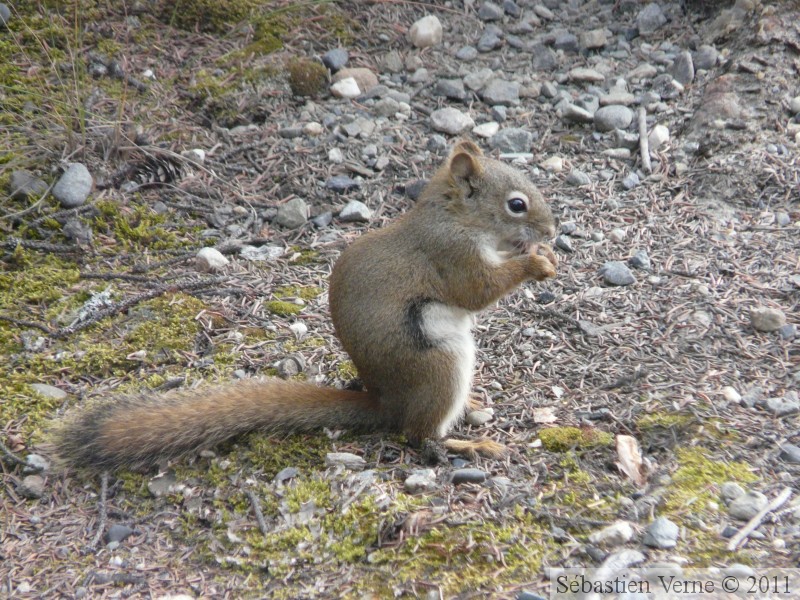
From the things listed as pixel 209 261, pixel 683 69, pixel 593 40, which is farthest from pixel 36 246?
pixel 683 69

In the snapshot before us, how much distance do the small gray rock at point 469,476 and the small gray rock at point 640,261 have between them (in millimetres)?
1512

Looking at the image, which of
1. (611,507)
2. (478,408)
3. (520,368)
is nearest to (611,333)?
(520,368)

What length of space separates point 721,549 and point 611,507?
34 centimetres

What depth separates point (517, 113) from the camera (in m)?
4.97

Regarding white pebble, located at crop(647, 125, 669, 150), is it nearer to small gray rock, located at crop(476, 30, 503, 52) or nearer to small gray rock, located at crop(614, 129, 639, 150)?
small gray rock, located at crop(614, 129, 639, 150)

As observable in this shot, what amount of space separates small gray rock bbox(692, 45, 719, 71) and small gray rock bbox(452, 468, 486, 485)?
3353 mm

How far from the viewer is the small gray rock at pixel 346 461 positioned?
288 centimetres

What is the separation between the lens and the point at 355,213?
4.27 m

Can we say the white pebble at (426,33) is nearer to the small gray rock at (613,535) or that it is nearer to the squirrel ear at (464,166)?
the squirrel ear at (464,166)

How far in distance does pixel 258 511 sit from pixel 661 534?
1.22 meters

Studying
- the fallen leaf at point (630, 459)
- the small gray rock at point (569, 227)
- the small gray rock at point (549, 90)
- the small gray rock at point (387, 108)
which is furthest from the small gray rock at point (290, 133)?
the fallen leaf at point (630, 459)

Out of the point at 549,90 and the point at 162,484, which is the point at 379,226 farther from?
the point at 162,484

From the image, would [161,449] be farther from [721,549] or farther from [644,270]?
[644,270]

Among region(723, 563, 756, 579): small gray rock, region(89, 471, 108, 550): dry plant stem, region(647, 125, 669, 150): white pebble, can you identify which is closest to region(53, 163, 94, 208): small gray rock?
region(89, 471, 108, 550): dry plant stem
